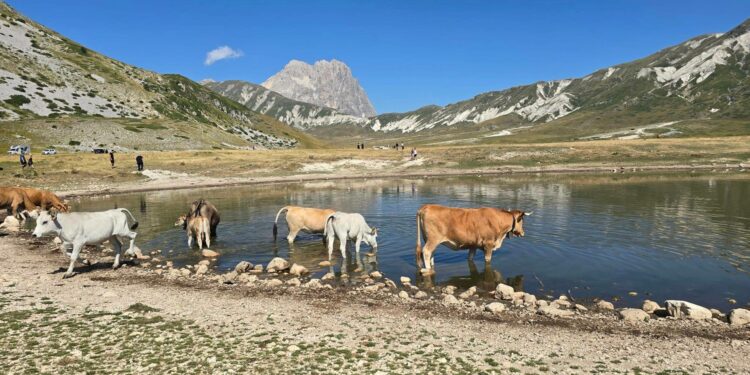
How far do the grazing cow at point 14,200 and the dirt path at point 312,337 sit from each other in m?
18.8

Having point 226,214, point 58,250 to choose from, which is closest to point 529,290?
point 58,250

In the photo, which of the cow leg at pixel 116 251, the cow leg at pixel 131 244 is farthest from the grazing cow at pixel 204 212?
the cow leg at pixel 116 251

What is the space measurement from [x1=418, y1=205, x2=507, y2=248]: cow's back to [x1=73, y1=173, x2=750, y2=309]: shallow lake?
121 cm

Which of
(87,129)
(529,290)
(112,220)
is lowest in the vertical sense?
(529,290)

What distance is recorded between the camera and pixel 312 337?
11.7 m

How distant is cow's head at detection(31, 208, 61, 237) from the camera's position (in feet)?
56.2

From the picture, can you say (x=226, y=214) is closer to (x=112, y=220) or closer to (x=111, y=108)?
(x=112, y=220)

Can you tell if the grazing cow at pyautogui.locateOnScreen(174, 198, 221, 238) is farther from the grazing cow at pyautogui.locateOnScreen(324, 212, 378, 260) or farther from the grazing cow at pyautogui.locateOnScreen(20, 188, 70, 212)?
the grazing cow at pyautogui.locateOnScreen(20, 188, 70, 212)

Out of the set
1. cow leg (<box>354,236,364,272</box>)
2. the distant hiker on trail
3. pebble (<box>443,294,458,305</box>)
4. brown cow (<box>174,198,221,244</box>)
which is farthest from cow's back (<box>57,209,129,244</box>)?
the distant hiker on trail

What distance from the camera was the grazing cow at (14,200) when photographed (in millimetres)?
30984

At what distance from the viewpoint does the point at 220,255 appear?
2225 centimetres

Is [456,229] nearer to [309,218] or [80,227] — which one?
[309,218]

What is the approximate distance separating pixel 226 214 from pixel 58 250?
41.9ft

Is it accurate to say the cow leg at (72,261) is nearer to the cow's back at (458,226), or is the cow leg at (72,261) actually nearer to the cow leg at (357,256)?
the cow leg at (357,256)
